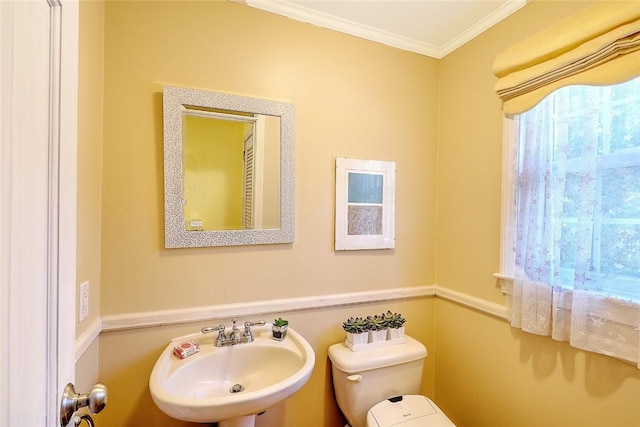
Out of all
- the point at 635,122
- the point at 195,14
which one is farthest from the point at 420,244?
the point at 195,14

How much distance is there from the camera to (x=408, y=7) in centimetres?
144

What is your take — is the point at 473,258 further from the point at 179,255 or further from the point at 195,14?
the point at 195,14

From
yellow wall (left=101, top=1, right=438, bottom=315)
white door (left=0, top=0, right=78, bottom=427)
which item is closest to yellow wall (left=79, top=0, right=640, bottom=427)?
yellow wall (left=101, top=1, right=438, bottom=315)

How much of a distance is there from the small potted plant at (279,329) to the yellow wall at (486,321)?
3.33ft

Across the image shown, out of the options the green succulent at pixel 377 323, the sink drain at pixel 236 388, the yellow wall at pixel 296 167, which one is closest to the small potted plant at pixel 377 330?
the green succulent at pixel 377 323

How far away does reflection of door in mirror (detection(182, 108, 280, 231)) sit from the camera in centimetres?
129

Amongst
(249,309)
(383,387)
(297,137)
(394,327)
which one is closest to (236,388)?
(249,309)

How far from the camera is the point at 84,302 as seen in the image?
39.6 inches

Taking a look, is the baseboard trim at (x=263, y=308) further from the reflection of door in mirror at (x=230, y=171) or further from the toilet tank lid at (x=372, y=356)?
the reflection of door in mirror at (x=230, y=171)

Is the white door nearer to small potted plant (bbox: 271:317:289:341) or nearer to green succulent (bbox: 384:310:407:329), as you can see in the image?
small potted plant (bbox: 271:317:289:341)

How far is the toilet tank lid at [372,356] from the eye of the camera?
1.37 metres

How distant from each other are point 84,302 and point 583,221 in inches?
71.6

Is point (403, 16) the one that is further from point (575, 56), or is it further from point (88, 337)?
point (88, 337)

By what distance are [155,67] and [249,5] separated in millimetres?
A: 542
